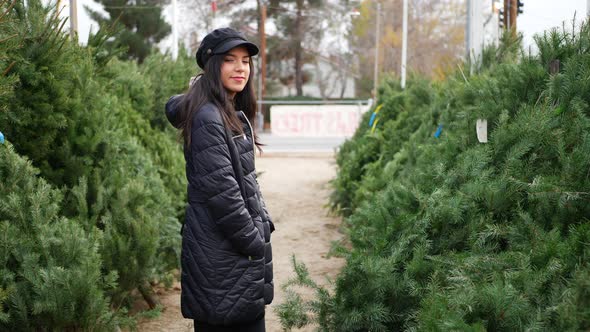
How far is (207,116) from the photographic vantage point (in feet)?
10.3

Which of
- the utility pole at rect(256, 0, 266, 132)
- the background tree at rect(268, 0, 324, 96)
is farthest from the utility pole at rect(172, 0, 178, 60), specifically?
the background tree at rect(268, 0, 324, 96)

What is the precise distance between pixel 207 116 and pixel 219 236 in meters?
0.55

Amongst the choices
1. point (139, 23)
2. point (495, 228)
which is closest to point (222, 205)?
point (495, 228)

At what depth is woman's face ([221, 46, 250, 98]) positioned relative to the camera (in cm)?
329

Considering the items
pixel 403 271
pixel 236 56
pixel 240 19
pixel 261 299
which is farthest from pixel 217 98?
pixel 240 19

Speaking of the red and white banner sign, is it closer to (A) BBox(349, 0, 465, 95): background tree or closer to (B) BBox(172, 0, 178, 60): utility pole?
(B) BBox(172, 0, 178, 60): utility pole

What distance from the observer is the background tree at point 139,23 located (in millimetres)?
30445

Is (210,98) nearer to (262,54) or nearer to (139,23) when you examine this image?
(139,23)

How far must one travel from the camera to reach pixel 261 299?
326 cm

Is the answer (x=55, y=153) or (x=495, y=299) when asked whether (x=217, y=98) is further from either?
(x=55, y=153)

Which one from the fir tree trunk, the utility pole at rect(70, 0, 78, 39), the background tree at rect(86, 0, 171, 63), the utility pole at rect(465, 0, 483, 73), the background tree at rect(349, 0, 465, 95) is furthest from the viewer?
the background tree at rect(349, 0, 465, 95)

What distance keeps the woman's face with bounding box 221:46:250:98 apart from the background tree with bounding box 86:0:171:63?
2770 cm

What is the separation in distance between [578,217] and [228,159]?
151 cm

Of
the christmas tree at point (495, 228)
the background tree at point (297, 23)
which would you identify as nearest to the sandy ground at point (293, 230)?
the christmas tree at point (495, 228)
